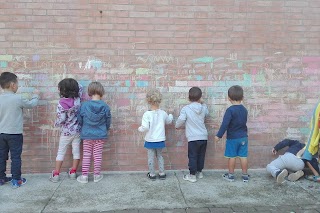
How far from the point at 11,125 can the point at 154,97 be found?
2.08 meters

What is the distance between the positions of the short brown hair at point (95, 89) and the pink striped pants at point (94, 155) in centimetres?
72

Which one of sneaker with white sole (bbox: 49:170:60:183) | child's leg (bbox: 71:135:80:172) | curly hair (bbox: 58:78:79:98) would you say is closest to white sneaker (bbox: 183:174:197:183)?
child's leg (bbox: 71:135:80:172)

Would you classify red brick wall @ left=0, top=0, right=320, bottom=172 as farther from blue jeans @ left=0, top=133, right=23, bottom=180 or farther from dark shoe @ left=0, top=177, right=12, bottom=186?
blue jeans @ left=0, top=133, right=23, bottom=180

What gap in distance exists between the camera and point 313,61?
564cm

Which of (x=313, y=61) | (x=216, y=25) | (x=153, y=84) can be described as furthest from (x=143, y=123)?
(x=313, y=61)

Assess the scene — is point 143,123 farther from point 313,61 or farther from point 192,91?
point 313,61

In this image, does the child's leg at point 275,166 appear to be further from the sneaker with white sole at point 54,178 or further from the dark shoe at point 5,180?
the dark shoe at point 5,180

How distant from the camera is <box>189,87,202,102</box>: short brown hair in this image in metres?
5.27

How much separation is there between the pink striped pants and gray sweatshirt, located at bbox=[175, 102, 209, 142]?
4.09ft

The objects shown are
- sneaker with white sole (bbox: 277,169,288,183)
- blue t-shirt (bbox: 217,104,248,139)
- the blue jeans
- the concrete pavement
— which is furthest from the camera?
blue t-shirt (bbox: 217,104,248,139)

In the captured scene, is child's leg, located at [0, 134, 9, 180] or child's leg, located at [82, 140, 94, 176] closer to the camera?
child's leg, located at [0, 134, 9, 180]

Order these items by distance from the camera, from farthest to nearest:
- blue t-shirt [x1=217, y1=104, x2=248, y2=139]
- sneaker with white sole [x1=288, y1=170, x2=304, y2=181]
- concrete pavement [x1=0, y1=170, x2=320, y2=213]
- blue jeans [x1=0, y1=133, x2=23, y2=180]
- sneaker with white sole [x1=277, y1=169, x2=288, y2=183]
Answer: sneaker with white sole [x1=288, y1=170, x2=304, y2=181] < blue t-shirt [x1=217, y1=104, x2=248, y2=139] < sneaker with white sole [x1=277, y1=169, x2=288, y2=183] < blue jeans [x1=0, y1=133, x2=23, y2=180] < concrete pavement [x1=0, y1=170, x2=320, y2=213]

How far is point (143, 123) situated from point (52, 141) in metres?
1.48

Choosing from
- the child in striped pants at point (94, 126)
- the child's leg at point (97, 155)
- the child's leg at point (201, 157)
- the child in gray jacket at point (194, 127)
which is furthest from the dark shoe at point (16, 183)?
the child's leg at point (201, 157)
